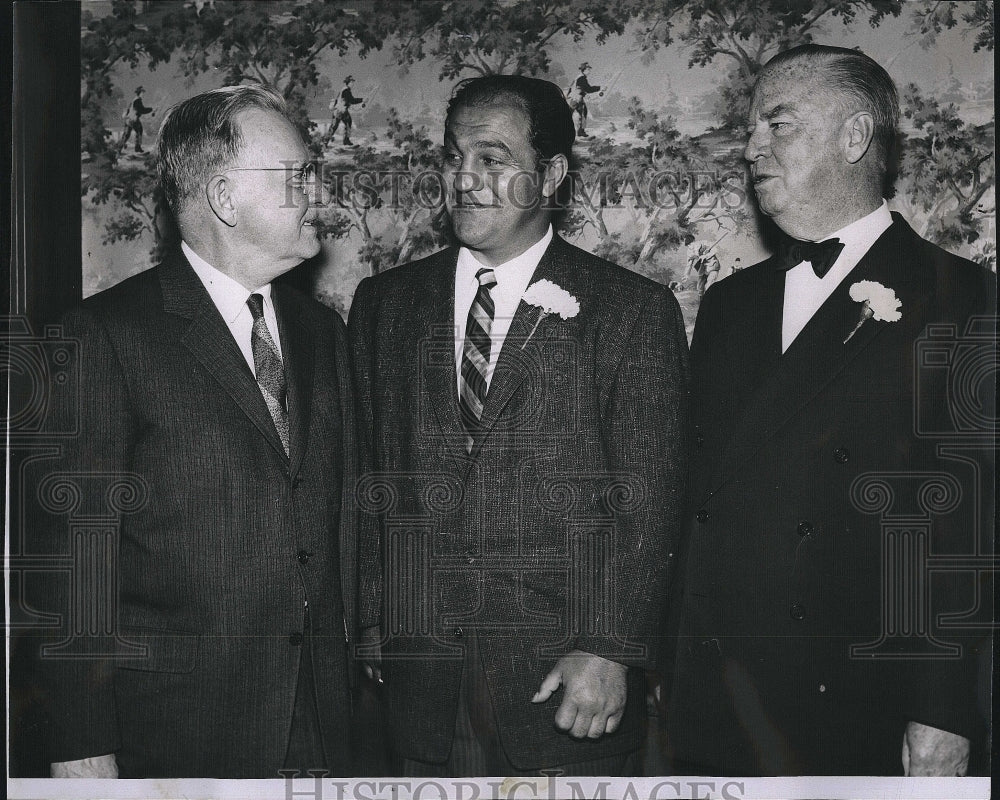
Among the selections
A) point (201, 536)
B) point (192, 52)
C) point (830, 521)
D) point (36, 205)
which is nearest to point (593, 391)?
point (830, 521)

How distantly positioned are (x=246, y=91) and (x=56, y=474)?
98 centimetres

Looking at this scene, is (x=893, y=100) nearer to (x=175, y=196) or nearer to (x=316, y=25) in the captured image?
(x=316, y=25)

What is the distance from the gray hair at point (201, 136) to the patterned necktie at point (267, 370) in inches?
11.9

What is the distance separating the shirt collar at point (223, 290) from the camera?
2.14 m

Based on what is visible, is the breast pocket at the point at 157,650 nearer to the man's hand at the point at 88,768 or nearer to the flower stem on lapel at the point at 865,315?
the man's hand at the point at 88,768

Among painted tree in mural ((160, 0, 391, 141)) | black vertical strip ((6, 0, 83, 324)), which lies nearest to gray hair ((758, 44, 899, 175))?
painted tree in mural ((160, 0, 391, 141))

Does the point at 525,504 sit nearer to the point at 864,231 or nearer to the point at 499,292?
the point at 499,292

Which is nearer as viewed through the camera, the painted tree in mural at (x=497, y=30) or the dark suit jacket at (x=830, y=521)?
the dark suit jacket at (x=830, y=521)

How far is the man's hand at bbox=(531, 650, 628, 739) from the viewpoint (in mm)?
2164

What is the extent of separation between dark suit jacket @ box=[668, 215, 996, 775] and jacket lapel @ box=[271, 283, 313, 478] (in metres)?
0.87

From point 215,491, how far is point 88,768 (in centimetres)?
71

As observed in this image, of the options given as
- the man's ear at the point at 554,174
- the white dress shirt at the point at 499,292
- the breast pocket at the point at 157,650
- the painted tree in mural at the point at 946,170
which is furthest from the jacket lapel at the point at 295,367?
the painted tree in mural at the point at 946,170

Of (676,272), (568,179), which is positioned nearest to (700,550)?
(676,272)

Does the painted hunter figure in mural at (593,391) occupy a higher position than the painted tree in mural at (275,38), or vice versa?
the painted tree in mural at (275,38)
